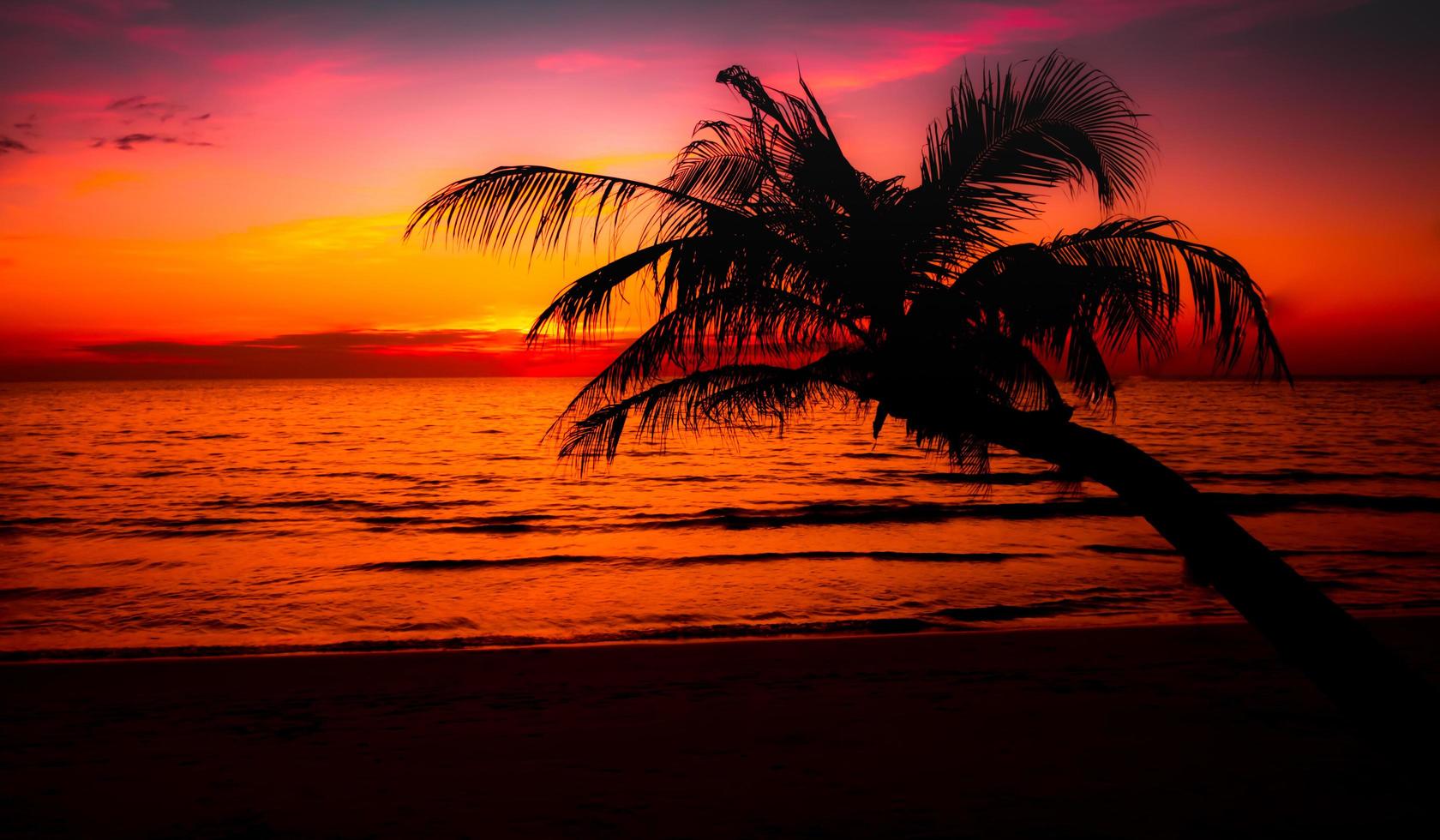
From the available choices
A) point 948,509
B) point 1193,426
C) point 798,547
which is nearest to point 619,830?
point 798,547

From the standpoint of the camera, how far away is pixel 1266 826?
5.52m

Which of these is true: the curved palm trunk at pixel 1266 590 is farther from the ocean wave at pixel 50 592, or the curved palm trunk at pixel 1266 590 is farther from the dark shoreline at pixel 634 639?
the ocean wave at pixel 50 592

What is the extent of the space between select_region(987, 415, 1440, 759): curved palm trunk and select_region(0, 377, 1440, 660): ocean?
5.36 ft

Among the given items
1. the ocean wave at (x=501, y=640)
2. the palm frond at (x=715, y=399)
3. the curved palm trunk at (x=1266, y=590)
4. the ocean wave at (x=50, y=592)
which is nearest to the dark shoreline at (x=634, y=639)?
the ocean wave at (x=501, y=640)

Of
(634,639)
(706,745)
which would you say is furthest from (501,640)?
(706,745)

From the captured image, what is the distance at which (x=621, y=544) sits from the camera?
17562mm

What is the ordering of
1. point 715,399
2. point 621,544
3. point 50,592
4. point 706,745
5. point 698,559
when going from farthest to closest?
point 621,544
point 698,559
point 50,592
point 706,745
point 715,399

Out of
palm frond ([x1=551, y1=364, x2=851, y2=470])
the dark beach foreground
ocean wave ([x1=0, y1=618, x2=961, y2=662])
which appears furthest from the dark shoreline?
palm frond ([x1=551, y1=364, x2=851, y2=470])

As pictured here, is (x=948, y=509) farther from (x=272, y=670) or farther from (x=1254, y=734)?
(x=272, y=670)

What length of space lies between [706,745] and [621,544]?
10.8 metres

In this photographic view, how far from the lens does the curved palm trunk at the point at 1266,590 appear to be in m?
3.94

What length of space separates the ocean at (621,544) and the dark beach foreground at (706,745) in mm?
1886

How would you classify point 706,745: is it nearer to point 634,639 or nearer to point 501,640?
point 634,639

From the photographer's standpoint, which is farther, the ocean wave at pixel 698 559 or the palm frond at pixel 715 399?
the ocean wave at pixel 698 559
